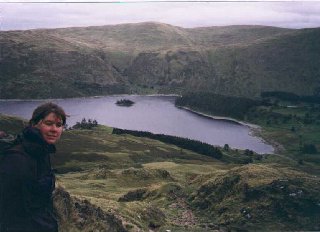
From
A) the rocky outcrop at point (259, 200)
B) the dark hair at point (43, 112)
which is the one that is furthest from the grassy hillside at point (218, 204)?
the dark hair at point (43, 112)

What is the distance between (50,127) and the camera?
9.12m

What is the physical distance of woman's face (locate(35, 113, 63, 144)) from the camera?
9031 mm

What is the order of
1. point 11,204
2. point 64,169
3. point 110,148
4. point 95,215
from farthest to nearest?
point 110,148, point 64,169, point 95,215, point 11,204

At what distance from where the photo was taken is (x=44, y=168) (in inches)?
351

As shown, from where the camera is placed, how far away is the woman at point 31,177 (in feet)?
26.5

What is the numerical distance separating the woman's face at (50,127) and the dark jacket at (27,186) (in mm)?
166

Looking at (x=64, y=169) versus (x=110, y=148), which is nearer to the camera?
(x=64, y=169)

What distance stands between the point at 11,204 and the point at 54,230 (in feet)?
4.18

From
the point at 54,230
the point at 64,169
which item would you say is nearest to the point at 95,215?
the point at 54,230

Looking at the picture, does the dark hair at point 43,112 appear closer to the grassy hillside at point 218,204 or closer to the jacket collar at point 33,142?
the jacket collar at point 33,142

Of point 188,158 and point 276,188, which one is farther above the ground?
point 276,188

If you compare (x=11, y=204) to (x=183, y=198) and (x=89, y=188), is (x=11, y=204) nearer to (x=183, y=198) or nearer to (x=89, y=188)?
(x=183, y=198)

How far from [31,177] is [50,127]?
1301 mm

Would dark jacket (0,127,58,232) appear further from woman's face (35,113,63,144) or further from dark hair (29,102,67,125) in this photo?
dark hair (29,102,67,125)
